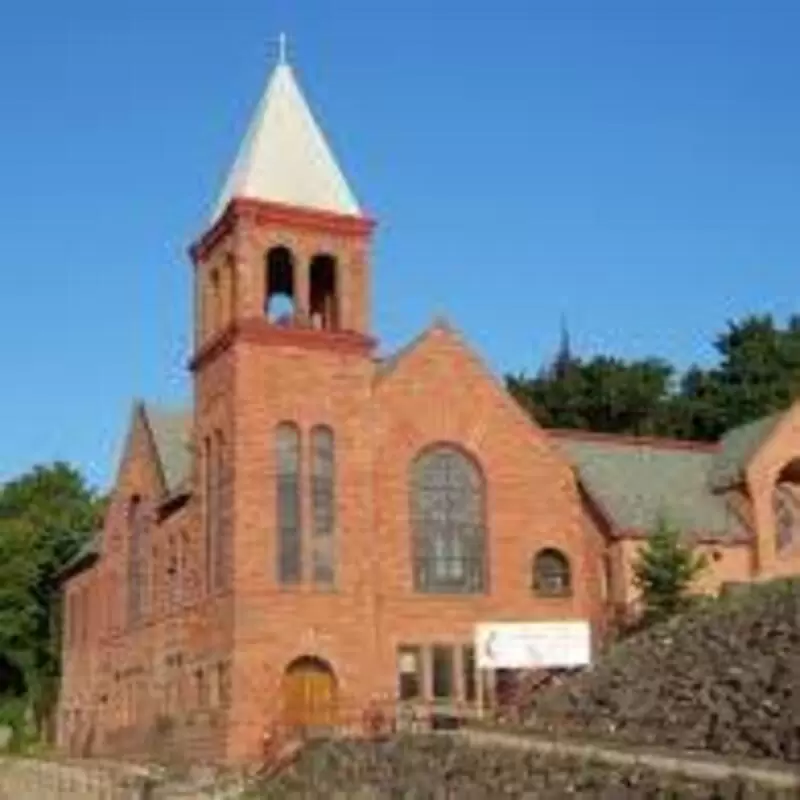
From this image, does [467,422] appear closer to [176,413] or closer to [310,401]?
[310,401]

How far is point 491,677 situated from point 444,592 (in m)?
2.75

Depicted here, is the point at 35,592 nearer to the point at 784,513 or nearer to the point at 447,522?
the point at 447,522

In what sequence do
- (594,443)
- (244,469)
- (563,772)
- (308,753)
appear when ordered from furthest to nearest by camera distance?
(594,443) < (244,469) < (308,753) < (563,772)

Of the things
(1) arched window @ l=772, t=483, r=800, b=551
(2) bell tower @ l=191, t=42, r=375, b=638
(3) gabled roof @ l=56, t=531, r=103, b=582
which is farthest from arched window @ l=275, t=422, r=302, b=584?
(3) gabled roof @ l=56, t=531, r=103, b=582

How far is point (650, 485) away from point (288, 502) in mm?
13390

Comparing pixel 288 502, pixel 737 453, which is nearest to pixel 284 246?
pixel 288 502

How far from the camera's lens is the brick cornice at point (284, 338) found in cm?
4738

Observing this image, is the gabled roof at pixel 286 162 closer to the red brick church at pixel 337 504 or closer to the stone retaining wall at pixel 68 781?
the red brick church at pixel 337 504

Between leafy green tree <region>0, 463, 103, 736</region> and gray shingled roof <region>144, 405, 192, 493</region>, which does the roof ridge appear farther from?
leafy green tree <region>0, 463, 103, 736</region>

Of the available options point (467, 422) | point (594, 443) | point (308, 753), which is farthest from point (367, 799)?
point (594, 443)

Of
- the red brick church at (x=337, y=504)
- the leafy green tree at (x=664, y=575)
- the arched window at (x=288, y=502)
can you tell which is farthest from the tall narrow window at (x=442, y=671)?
the leafy green tree at (x=664, y=575)

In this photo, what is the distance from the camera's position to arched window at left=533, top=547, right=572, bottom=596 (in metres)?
51.2

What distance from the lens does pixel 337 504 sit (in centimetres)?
4762

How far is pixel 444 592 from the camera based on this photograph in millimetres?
49344
